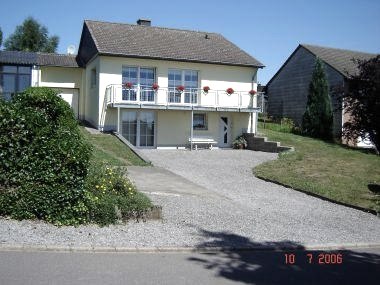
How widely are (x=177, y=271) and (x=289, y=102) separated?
30.6 meters

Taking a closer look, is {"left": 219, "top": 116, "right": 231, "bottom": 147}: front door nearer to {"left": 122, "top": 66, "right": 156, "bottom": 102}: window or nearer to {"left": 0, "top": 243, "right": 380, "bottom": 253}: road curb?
{"left": 122, "top": 66, "right": 156, "bottom": 102}: window

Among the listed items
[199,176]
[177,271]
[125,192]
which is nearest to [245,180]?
[199,176]

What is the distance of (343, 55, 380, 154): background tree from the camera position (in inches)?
423

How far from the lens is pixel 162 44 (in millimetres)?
27484

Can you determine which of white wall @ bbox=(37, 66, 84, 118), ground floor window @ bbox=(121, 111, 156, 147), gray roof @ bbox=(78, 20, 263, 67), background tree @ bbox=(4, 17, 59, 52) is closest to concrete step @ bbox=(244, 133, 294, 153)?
gray roof @ bbox=(78, 20, 263, 67)

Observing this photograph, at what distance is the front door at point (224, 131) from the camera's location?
27594 millimetres

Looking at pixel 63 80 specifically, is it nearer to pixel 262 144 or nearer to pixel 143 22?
pixel 143 22

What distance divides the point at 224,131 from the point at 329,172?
34.9ft

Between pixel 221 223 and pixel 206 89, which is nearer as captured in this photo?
pixel 221 223

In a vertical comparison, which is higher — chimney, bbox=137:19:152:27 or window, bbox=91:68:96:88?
chimney, bbox=137:19:152:27

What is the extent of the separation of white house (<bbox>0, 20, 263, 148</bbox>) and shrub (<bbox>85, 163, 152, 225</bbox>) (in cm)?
1408

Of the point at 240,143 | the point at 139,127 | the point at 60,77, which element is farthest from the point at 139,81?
the point at 240,143

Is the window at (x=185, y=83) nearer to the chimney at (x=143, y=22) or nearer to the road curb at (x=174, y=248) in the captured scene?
the chimney at (x=143, y=22)

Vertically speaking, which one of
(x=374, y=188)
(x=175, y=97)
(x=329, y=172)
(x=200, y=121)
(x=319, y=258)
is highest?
(x=175, y=97)
